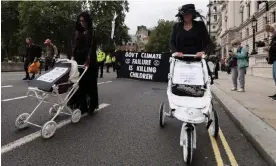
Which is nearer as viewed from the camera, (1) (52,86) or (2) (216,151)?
(2) (216,151)

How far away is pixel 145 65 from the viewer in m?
15.0

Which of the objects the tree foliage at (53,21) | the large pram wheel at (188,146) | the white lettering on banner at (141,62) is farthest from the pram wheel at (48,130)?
the tree foliage at (53,21)

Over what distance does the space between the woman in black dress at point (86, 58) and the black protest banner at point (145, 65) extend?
27.1 feet

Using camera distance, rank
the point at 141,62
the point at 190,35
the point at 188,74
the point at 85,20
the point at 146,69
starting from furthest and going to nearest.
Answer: the point at 141,62 → the point at 146,69 → the point at 85,20 → the point at 190,35 → the point at 188,74

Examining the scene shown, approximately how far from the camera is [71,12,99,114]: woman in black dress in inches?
237

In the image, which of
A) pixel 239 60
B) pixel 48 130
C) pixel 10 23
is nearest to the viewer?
pixel 48 130

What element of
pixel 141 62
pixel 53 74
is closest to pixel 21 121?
pixel 53 74

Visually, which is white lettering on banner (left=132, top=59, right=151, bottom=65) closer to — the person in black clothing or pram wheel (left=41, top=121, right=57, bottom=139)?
the person in black clothing

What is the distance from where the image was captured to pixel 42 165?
3.60 metres

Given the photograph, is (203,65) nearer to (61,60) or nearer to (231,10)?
(61,60)

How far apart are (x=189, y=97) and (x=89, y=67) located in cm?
263

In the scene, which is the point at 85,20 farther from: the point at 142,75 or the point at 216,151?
the point at 142,75

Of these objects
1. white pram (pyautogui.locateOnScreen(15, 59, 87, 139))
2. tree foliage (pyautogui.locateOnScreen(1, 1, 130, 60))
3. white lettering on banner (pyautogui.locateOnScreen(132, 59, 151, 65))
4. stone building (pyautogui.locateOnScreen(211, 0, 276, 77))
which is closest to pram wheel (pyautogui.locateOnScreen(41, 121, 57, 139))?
white pram (pyautogui.locateOnScreen(15, 59, 87, 139))

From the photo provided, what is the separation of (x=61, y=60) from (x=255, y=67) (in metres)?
24.6
